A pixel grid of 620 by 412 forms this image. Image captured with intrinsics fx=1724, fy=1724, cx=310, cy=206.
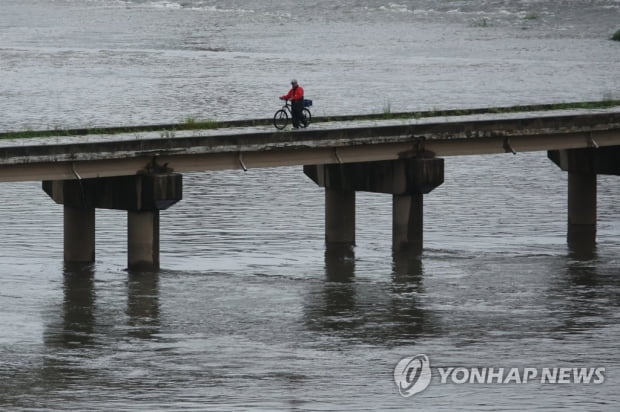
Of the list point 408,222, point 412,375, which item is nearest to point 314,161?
point 408,222

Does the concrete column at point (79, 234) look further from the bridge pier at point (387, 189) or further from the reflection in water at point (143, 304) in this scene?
the bridge pier at point (387, 189)

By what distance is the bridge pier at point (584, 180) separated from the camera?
4253 cm

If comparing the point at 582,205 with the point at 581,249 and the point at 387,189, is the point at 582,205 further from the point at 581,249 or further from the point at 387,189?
the point at 387,189

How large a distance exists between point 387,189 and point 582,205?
19.7ft

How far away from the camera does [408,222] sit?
40.0 m

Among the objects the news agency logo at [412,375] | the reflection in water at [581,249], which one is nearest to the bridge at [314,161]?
the reflection in water at [581,249]

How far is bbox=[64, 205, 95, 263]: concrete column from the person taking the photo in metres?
37.3

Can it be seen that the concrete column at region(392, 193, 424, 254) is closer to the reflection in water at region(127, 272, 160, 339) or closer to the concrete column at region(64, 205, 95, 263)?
the reflection in water at region(127, 272, 160, 339)

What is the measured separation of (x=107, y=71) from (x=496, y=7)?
183 ft

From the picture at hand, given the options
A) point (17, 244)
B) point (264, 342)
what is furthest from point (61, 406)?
point (17, 244)

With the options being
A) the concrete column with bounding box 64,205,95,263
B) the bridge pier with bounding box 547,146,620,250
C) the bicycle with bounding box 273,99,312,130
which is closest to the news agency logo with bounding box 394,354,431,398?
the concrete column with bounding box 64,205,95,263

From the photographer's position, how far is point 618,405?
26.4m

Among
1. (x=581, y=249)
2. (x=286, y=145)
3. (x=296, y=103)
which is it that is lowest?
(x=581, y=249)

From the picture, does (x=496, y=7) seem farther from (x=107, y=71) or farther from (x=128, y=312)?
(x=128, y=312)
